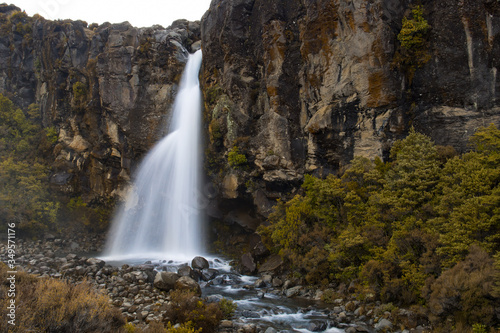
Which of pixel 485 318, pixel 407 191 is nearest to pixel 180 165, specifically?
pixel 407 191

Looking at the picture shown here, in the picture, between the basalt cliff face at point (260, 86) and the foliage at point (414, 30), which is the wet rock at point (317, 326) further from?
the foliage at point (414, 30)

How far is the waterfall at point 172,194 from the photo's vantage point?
29703mm

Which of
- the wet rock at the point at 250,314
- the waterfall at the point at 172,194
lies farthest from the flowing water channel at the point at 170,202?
the wet rock at the point at 250,314

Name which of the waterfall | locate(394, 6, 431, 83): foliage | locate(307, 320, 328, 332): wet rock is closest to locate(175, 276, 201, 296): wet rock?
locate(307, 320, 328, 332): wet rock

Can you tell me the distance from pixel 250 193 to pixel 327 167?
775 cm

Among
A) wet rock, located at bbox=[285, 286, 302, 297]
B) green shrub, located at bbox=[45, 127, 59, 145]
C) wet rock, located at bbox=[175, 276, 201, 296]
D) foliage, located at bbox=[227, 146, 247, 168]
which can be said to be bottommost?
wet rock, located at bbox=[285, 286, 302, 297]

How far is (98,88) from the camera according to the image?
35.4 metres

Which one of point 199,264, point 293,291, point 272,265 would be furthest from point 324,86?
point 199,264

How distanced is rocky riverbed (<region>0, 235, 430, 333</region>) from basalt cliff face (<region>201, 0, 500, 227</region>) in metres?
8.59

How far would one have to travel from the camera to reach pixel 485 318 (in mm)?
9289

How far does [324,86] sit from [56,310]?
21.3m

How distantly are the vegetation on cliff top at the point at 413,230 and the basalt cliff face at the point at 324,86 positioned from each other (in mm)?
2947

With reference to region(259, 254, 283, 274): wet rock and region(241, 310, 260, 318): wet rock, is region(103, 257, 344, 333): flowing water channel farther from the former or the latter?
region(259, 254, 283, 274): wet rock

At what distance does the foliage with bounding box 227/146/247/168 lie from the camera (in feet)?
86.8
